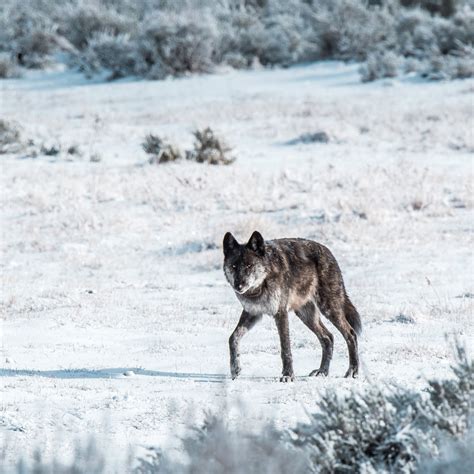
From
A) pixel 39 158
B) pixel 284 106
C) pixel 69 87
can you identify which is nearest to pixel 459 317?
pixel 39 158

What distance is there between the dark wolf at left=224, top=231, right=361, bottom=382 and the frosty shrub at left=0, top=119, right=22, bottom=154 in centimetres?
1509

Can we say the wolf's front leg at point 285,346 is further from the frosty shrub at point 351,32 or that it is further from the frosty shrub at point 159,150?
the frosty shrub at point 351,32

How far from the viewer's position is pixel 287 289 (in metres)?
7.86

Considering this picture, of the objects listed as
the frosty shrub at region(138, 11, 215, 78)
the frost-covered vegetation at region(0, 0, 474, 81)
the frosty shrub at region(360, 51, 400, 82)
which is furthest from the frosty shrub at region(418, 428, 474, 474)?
the frosty shrub at region(138, 11, 215, 78)

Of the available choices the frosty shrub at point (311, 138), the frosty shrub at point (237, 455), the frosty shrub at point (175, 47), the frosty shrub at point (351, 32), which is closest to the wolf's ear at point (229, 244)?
the frosty shrub at point (237, 455)

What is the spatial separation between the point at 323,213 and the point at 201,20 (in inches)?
942

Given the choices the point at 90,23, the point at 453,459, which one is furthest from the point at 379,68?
the point at 453,459

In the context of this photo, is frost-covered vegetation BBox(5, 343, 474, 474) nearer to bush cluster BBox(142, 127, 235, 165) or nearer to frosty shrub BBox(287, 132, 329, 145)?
bush cluster BBox(142, 127, 235, 165)

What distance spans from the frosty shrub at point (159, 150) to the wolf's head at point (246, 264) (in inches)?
500

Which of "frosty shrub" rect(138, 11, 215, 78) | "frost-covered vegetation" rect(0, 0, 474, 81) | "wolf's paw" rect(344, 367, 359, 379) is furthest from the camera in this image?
"frosty shrub" rect(138, 11, 215, 78)

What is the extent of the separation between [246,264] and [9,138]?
52.1 ft

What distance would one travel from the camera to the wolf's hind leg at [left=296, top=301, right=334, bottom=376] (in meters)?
8.02

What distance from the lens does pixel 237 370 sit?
788 cm

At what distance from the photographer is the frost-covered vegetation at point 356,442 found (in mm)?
4020
